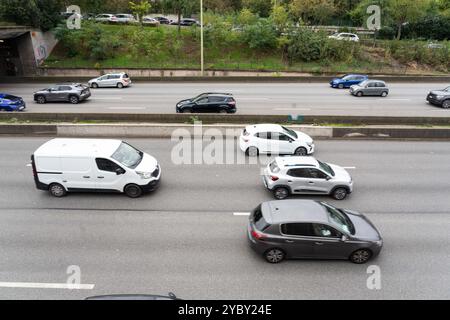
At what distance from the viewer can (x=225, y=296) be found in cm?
858

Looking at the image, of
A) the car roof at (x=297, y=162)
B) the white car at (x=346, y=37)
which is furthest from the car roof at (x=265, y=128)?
the white car at (x=346, y=37)

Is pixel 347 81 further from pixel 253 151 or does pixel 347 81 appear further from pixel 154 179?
pixel 154 179

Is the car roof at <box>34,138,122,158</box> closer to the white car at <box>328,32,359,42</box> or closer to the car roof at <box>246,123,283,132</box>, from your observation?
the car roof at <box>246,123,283,132</box>

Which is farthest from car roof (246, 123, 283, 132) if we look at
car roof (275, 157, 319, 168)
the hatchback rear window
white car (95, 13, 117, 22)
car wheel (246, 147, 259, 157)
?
white car (95, 13, 117, 22)

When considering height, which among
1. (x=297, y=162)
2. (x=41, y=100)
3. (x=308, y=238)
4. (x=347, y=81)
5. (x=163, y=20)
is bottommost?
(x=41, y=100)

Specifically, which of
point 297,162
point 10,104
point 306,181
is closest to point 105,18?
point 10,104

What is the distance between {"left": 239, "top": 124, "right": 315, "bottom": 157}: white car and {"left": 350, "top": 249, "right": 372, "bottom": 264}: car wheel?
300 inches

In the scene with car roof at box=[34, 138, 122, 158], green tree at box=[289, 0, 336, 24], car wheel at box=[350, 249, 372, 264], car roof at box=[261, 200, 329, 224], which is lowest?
car wheel at box=[350, 249, 372, 264]

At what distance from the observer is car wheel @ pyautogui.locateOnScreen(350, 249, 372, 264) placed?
31.7 ft

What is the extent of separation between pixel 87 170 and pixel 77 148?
90cm

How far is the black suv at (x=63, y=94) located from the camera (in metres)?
27.2

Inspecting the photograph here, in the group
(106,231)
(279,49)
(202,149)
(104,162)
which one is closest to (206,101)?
(202,149)

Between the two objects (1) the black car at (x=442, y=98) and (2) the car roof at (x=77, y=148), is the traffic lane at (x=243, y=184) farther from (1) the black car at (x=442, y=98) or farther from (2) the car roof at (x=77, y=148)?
(1) the black car at (x=442, y=98)

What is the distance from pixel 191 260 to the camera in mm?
9773
